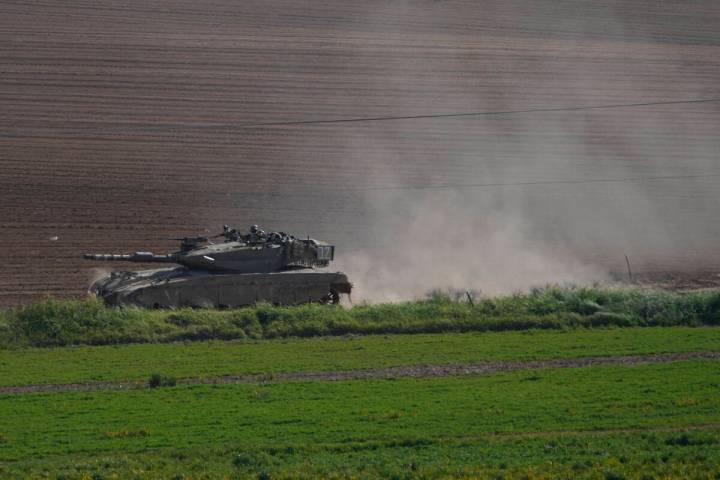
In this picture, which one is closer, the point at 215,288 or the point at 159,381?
the point at 159,381

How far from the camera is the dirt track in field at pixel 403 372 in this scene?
2067 centimetres

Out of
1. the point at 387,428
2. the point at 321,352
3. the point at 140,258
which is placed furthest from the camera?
the point at 140,258

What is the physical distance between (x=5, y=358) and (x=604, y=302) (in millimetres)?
14193

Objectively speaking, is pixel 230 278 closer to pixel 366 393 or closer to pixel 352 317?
pixel 352 317

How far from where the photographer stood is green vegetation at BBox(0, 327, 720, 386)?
21875 mm

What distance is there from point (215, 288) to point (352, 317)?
3.97 meters

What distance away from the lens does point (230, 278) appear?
29484 mm


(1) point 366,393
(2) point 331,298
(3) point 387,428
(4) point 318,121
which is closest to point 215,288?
(2) point 331,298

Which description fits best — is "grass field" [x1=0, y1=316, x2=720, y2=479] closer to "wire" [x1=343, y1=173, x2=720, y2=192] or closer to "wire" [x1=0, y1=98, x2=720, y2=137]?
"wire" [x1=343, y1=173, x2=720, y2=192]

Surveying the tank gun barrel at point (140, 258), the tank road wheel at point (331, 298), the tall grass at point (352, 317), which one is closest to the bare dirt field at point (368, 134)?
the tank gun barrel at point (140, 258)

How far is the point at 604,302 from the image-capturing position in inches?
1142

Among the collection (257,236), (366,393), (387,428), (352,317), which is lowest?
(387,428)

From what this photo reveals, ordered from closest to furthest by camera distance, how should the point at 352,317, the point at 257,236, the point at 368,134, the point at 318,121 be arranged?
1. the point at 352,317
2. the point at 257,236
3. the point at 318,121
4. the point at 368,134

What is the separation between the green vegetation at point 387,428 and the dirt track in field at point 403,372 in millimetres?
757
